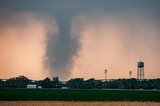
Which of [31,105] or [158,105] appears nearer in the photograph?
[31,105]

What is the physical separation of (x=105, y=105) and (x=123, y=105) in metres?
2.31

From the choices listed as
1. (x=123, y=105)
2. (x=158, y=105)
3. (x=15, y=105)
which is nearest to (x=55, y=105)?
(x=15, y=105)

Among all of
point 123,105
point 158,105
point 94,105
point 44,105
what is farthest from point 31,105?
point 158,105

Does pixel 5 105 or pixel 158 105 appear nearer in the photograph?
pixel 5 105

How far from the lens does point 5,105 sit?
154 feet

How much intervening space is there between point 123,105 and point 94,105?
372cm

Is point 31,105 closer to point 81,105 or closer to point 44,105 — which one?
point 44,105

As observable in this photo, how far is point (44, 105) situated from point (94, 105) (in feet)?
22.0

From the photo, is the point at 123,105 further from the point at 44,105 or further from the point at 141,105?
the point at 44,105

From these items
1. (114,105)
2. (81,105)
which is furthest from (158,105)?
(81,105)

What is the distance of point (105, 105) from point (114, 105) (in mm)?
1156

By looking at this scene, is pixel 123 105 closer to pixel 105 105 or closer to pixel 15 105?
pixel 105 105

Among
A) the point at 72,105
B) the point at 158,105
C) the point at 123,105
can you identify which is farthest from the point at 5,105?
the point at 158,105

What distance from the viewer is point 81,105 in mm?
48750
